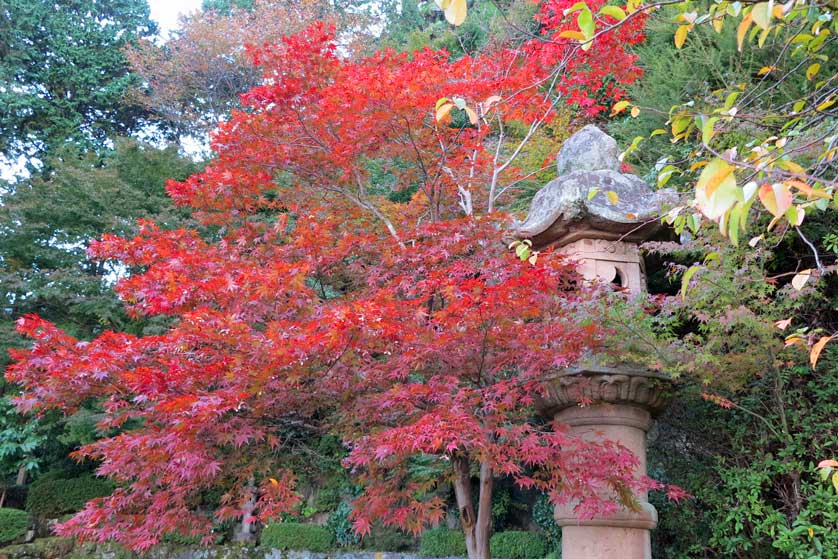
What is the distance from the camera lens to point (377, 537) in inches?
347

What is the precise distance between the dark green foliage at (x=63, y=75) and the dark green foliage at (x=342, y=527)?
9047 mm

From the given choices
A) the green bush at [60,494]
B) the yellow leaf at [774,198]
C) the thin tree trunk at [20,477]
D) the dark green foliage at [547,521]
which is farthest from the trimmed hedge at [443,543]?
the thin tree trunk at [20,477]

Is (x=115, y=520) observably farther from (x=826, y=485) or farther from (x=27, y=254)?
(x=27, y=254)

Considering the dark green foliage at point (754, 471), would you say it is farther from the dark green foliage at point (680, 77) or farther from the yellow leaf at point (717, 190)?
the yellow leaf at point (717, 190)

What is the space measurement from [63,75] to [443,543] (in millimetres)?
13061

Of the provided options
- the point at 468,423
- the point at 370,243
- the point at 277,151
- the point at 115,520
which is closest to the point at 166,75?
the point at 277,151

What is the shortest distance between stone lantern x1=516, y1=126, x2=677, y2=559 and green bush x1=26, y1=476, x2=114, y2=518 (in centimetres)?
936

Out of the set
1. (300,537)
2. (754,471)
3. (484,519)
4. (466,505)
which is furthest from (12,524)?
(754,471)

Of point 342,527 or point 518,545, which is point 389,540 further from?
point 518,545

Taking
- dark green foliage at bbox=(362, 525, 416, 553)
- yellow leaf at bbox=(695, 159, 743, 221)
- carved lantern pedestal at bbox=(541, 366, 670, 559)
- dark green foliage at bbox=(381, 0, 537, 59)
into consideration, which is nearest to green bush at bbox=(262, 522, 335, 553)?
dark green foliage at bbox=(362, 525, 416, 553)

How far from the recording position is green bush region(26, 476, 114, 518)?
1107 centimetres

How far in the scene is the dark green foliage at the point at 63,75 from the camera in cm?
1377

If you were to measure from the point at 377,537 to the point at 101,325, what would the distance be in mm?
5673

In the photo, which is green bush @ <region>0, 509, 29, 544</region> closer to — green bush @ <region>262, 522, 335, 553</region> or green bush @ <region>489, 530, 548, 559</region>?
green bush @ <region>262, 522, 335, 553</region>
